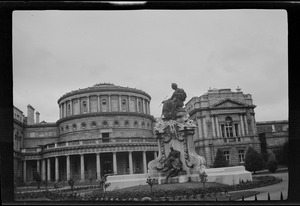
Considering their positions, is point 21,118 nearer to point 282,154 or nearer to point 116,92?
point 116,92

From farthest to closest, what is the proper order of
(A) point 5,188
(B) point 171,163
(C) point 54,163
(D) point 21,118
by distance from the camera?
1. (D) point 21,118
2. (C) point 54,163
3. (B) point 171,163
4. (A) point 5,188

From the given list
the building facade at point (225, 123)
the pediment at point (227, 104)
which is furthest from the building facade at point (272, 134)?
the pediment at point (227, 104)

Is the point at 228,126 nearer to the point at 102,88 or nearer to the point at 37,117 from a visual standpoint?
the point at 102,88

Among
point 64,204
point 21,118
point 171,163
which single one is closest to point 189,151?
point 171,163

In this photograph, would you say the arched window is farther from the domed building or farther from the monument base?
the monument base

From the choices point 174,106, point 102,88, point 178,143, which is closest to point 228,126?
point 102,88

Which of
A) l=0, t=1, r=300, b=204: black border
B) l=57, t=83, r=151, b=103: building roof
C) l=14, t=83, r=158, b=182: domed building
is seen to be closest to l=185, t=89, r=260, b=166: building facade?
l=14, t=83, r=158, b=182: domed building
